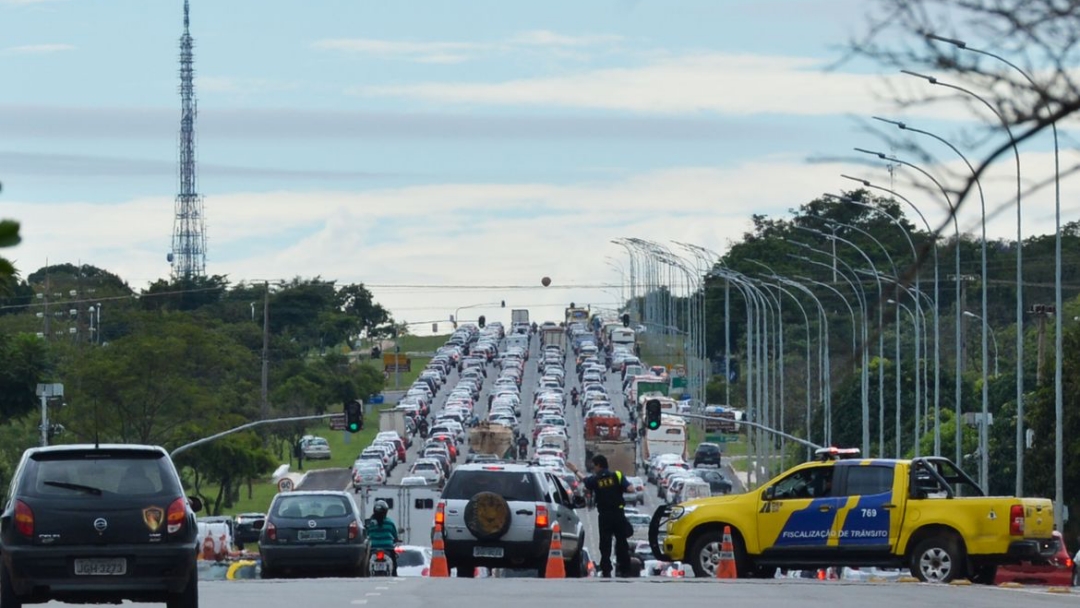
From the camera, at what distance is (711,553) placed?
83.6 ft

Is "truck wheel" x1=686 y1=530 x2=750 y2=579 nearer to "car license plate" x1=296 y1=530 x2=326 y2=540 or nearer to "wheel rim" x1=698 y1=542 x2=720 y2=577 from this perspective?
"wheel rim" x1=698 y1=542 x2=720 y2=577

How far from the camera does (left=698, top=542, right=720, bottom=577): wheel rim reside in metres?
25.4

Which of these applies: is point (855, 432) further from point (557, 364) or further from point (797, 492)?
point (797, 492)

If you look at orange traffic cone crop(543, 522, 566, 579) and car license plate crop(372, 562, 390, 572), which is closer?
orange traffic cone crop(543, 522, 566, 579)

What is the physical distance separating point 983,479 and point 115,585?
1430 inches

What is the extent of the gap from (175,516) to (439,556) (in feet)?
31.0

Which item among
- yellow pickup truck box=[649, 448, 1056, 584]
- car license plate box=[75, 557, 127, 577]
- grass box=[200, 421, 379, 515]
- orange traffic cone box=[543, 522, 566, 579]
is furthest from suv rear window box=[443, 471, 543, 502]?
grass box=[200, 421, 379, 515]

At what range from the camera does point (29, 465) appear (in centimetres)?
1709

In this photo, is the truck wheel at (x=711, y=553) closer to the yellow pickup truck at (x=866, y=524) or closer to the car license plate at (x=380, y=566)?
the yellow pickup truck at (x=866, y=524)

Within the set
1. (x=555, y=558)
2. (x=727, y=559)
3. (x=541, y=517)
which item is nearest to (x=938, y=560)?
(x=727, y=559)

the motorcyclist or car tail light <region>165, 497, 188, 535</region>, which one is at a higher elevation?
car tail light <region>165, 497, 188, 535</region>

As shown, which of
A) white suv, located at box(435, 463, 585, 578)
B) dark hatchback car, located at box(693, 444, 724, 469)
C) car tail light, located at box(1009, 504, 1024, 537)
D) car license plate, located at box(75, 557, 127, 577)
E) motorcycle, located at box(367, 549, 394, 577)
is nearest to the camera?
car license plate, located at box(75, 557, 127, 577)

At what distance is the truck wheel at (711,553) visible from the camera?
25.3 m

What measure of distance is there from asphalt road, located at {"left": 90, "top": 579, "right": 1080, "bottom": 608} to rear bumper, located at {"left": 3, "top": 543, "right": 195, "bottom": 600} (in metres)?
2.29
